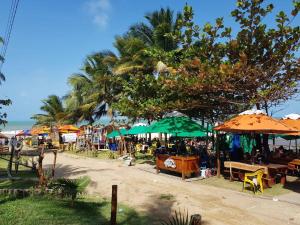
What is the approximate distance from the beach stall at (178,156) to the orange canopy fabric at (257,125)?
7.18 feet

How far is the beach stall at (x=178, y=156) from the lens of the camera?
14.4 meters

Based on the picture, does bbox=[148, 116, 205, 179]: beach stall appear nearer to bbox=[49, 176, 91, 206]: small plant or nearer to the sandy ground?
the sandy ground

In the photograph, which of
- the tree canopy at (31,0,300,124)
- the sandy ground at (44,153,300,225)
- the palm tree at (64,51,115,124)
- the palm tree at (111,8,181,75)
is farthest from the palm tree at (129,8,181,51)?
the sandy ground at (44,153,300,225)

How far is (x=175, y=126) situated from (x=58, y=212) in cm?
831

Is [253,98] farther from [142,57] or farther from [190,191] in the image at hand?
[142,57]

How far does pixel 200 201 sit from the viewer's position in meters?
10.3

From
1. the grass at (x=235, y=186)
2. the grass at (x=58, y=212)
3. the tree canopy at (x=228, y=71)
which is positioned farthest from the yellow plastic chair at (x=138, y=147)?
the grass at (x=58, y=212)

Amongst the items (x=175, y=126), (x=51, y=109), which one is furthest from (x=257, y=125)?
(x=51, y=109)

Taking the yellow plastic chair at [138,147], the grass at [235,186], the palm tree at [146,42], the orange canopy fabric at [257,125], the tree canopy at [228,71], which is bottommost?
the grass at [235,186]

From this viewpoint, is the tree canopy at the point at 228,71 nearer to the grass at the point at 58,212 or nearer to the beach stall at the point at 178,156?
the beach stall at the point at 178,156

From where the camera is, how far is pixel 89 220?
7.81 m

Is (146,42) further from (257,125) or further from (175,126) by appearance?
(257,125)

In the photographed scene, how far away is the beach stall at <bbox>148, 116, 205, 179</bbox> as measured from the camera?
1441cm

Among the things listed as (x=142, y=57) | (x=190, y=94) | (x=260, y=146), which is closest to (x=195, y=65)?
(x=190, y=94)
